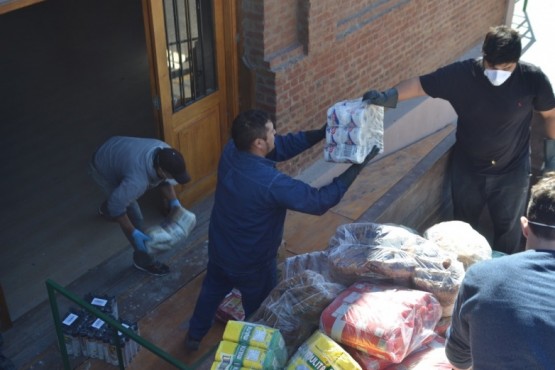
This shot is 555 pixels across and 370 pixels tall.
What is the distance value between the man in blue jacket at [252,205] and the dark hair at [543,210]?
1.34 meters

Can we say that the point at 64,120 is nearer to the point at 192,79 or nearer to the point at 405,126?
the point at 192,79

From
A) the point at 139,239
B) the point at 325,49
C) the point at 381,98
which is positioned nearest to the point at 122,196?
the point at 139,239

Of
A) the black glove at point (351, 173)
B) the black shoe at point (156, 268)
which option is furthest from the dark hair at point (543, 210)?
the black shoe at point (156, 268)

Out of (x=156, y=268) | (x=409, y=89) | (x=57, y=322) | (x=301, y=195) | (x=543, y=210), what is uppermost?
(x=543, y=210)

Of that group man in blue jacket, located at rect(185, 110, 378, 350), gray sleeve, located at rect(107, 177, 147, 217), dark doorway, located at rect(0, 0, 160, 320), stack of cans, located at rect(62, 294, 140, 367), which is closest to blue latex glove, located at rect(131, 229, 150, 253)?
gray sleeve, located at rect(107, 177, 147, 217)

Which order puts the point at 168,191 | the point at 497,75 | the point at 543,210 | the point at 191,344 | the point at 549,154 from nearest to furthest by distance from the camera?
the point at 543,210, the point at 497,75, the point at 191,344, the point at 549,154, the point at 168,191

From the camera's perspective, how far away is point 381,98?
4.54 metres

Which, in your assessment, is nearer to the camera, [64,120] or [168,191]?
[168,191]

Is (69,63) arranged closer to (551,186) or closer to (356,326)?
(356,326)

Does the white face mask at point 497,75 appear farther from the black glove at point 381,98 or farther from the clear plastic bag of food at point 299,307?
the clear plastic bag of food at point 299,307

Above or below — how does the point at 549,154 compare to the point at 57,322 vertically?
above

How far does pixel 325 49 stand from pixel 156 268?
9.22 feet

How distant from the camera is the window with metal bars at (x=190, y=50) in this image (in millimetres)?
5734

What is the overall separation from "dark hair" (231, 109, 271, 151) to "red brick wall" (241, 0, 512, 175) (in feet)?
6.38
